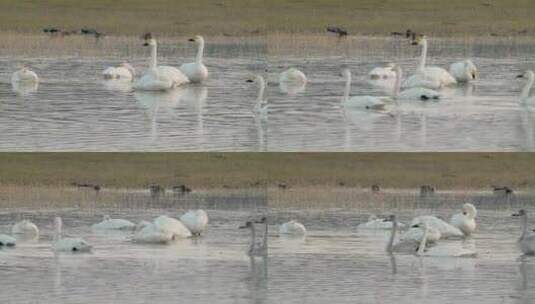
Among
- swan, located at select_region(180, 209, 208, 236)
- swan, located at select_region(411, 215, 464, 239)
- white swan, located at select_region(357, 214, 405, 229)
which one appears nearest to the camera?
swan, located at select_region(180, 209, 208, 236)

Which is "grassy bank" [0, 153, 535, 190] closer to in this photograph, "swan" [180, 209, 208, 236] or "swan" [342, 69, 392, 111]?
"swan" [180, 209, 208, 236]

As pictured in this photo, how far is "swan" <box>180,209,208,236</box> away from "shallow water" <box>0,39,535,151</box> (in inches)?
42.6

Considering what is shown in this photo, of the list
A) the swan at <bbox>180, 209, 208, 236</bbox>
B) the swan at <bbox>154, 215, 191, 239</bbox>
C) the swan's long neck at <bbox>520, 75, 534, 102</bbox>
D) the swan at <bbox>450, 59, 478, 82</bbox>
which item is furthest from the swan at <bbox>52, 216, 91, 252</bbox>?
the swan's long neck at <bbox>520, 75, 534, 102</bbox>

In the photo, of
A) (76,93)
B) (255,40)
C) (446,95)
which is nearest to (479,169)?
(255,40)

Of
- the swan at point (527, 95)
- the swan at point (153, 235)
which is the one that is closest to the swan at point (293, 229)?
the swan at point (153, 235)

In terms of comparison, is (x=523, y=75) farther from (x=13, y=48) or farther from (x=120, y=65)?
(x=13, y=48)

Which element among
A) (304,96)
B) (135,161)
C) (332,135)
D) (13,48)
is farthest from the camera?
(135,161)

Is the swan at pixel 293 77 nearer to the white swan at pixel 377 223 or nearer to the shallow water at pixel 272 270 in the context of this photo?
the shallow water at pixel 272 270

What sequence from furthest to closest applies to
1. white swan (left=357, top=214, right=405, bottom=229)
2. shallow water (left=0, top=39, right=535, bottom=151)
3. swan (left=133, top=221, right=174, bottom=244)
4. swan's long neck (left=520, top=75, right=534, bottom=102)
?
white swan (left=357, top=214, right=405, bottom=229) → swan (left=133, top=221, right=174, bottom=244) → swan's long neck (left=520, top=75, right=534, bottom=102) → shallow water (left=0, top=39, right=535, bottom=151)

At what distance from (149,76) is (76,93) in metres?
0.82

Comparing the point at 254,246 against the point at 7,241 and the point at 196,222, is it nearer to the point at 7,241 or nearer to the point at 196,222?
the point at 196,222

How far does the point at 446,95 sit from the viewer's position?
17.0 meters

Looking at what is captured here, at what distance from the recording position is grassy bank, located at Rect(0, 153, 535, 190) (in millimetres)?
19572

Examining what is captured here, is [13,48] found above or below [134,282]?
above
